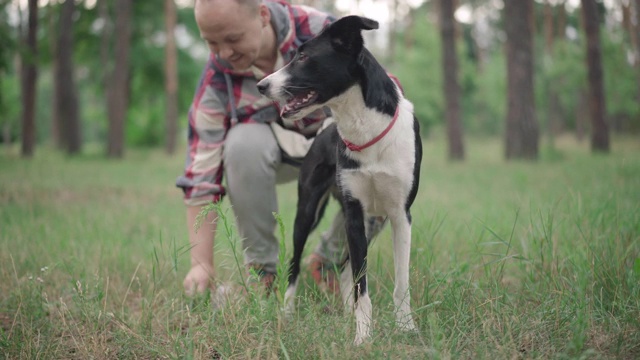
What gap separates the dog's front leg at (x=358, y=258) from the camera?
2.62m

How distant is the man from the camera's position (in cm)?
341

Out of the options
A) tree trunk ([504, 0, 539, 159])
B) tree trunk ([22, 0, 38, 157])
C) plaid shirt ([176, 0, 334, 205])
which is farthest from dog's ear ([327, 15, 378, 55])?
tree trunk ([22, 0, 38, 157])

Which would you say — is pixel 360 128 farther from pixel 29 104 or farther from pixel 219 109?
pixel 29 104

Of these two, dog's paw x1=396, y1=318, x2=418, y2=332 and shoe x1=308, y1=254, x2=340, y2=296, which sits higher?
dog's paw x1=396, y1=318, x2=418, y2=332

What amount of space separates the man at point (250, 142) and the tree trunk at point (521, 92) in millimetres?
10235

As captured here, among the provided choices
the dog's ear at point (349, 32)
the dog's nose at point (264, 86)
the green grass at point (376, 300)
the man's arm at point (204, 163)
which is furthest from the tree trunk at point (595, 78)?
the dog's nose at point (264, 86)

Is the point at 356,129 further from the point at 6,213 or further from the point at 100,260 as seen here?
the point at 6,213

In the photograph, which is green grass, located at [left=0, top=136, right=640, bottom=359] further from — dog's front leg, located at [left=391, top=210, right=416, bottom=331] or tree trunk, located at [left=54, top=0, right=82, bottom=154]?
tree trunk, located at [left=54, top=0, right=82, bottom=154]

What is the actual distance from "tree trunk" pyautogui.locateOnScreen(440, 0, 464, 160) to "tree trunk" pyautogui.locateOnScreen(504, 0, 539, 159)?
2.16 m

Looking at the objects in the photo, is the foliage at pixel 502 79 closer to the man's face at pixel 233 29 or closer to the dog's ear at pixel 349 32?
the man's face at pixel 233 29

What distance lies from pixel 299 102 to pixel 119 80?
1499 centimetres

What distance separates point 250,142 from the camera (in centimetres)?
343

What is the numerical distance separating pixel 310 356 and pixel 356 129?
41.6 inches

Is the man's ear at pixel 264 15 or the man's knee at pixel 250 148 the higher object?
the man's ear at pixel 264 15
